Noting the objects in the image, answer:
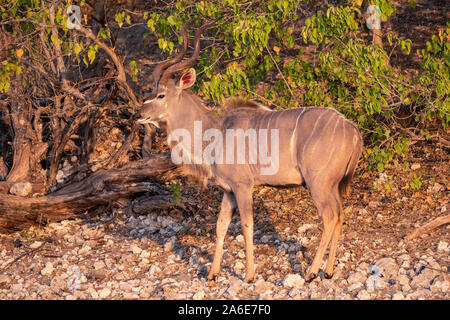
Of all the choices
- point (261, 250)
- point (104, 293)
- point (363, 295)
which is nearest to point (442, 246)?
point (363, 295)

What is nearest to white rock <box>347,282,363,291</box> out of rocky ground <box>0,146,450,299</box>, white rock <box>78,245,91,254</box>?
rocky ground <box>0,146,450,299</box>

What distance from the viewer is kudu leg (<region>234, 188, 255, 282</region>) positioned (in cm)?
443

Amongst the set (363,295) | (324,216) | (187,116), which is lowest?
(363,295)

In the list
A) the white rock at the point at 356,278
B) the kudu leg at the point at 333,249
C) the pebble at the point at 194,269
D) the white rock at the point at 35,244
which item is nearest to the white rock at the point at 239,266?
the pebble at the point at 194,269

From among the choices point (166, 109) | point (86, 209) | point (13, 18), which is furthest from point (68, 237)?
point (13, 18)

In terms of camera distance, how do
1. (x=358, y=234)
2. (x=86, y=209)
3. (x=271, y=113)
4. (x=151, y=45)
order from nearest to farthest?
(x=271, y=113)
(x=358, y=234)
(x=86, y=209)
(x=151, y=45)

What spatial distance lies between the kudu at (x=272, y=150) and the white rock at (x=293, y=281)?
0.07 metres

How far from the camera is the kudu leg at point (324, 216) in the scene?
13.8 feet

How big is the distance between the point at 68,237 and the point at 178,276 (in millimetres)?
1502

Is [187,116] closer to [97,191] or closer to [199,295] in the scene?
[199,295]

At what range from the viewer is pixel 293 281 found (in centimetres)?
428

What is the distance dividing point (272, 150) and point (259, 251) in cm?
96

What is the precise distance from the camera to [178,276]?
4664mm

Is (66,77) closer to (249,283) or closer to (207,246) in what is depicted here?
(207,246)
